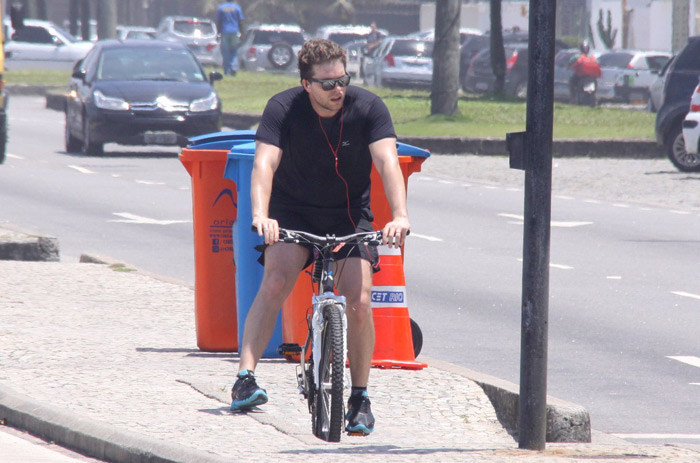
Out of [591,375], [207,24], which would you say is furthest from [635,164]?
[207,24]

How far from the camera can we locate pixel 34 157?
23188mm

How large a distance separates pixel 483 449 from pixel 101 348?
9.38 feet

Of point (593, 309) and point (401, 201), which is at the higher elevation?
point (401, 201)

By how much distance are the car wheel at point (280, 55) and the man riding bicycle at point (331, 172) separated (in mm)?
44664

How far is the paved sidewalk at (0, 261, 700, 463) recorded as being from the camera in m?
6.00

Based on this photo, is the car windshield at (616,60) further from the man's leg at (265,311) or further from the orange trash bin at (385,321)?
the man's leg at (265,311)

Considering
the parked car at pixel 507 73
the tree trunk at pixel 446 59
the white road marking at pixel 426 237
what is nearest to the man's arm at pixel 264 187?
the white road marking at pixel 426 237

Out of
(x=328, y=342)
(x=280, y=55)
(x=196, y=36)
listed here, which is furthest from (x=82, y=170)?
(x=196, y=36)

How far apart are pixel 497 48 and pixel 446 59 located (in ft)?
30.4

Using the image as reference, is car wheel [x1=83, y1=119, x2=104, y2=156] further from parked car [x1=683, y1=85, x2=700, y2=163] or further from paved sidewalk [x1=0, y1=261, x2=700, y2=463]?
paved sidewalk [x1=0, y1=261, x2=700, y2=463]

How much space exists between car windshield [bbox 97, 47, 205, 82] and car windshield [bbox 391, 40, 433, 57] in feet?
64.5

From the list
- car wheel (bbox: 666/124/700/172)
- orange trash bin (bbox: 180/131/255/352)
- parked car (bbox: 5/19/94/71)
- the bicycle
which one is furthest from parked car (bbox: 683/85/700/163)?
parked car (bbox: 5/19/94/71)

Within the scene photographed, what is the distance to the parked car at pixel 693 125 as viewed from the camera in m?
19.9

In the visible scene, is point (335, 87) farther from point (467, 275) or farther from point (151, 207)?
point (151, 207)
